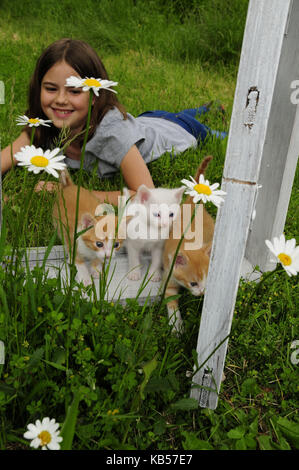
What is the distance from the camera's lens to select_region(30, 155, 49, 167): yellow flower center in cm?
77

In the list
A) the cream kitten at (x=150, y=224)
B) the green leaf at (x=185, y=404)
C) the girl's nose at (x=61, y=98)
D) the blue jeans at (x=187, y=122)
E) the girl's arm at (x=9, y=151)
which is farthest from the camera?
the blue jeans at (x=187, y=122)

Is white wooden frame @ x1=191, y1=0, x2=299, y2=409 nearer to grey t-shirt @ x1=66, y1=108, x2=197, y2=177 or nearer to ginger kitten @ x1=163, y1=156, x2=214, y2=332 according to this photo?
ginger kitten @ x1=163, y1=156, x2=214, y2=332

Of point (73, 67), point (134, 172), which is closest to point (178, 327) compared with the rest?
point (134, 172)

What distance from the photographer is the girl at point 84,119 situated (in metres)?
1.77

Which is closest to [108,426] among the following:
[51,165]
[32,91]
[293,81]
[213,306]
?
[213,306]

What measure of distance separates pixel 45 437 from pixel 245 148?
617 millimetres

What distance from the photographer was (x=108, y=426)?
883mm

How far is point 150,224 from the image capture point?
50.1 inches

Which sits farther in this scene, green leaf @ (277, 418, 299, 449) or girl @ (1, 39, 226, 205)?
girl @ (1, 39, 226, 205)

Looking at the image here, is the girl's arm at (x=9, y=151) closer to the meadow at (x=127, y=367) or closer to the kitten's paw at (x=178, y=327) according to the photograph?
the meadow at (x=127, y=367)

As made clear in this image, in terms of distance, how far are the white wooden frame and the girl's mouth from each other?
32.8 inches

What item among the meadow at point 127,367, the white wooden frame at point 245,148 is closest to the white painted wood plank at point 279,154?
the white wooden frame at point 245,148

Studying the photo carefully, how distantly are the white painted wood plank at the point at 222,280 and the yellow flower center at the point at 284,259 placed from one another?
4.3 inches

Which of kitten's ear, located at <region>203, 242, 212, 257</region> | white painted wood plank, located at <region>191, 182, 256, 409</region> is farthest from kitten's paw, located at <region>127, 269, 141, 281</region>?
white painted wood plank, located at <region>191, 182, 256, 409</region>
